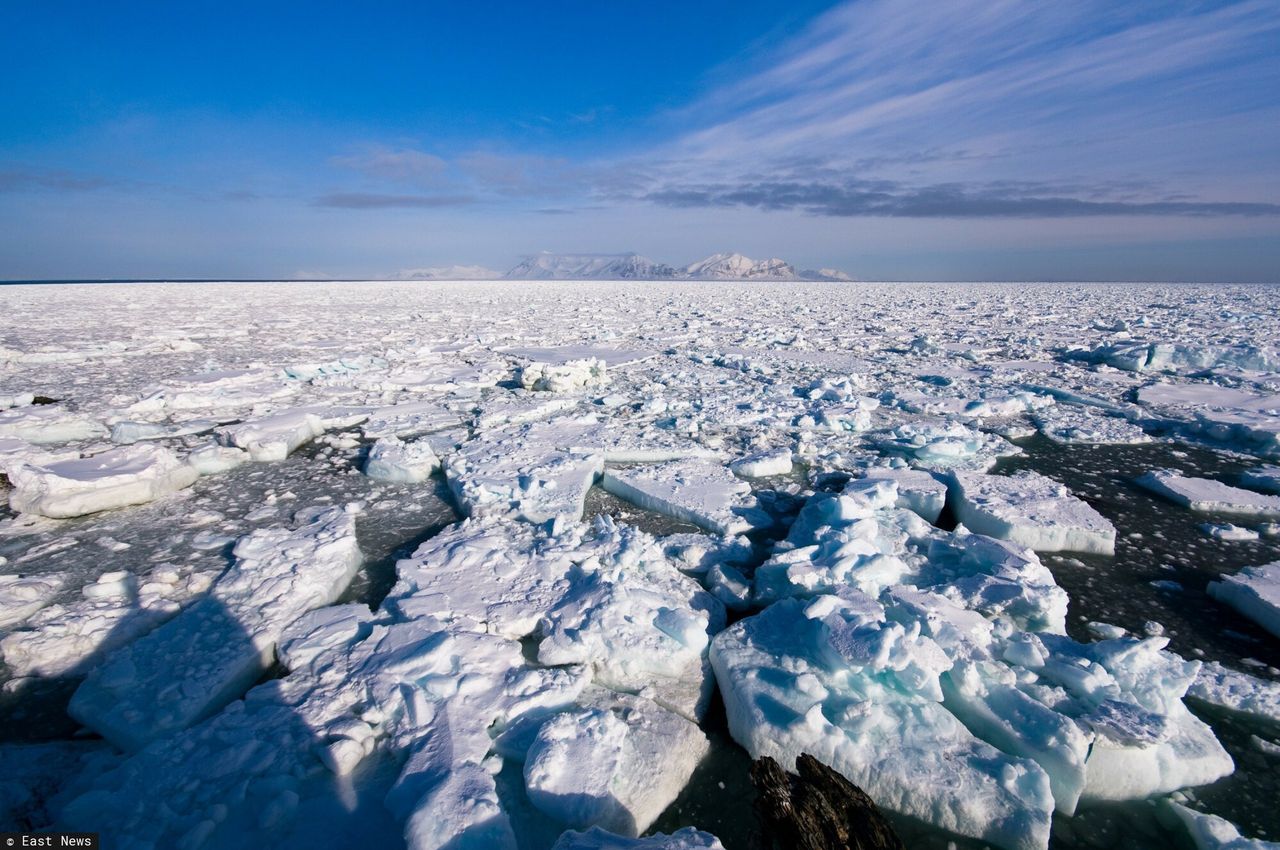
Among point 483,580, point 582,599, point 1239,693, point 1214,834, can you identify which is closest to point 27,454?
point 483,580

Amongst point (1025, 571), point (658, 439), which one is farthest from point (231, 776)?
point (658, 439)

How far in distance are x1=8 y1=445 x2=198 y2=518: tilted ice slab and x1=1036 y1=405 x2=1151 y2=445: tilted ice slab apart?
698 cm

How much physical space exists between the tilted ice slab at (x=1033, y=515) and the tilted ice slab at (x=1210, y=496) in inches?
35.3

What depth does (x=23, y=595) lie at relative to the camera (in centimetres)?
247

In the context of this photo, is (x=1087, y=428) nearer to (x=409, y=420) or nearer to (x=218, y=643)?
(x=409, y=420)

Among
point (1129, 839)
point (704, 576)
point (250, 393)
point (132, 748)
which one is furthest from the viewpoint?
point (250, 393)

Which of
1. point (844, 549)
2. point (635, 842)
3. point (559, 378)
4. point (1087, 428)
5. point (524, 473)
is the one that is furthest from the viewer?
point (559, 378)

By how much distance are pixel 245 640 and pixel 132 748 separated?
46cm

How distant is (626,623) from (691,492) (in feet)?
4.84

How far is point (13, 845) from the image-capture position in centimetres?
140

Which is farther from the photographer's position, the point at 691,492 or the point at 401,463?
the point at 401,463

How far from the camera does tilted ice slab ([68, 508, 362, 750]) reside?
186 cm

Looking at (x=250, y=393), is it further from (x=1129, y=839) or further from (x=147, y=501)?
(x=1129, y=839)

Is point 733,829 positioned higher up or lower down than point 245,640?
lower down
